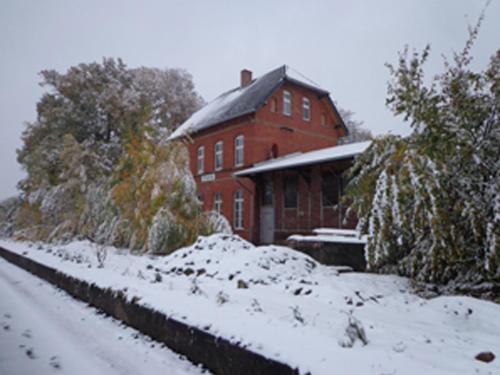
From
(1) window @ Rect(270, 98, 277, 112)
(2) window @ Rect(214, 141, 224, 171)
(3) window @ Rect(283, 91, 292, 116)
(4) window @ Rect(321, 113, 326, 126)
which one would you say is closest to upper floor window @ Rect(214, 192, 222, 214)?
(2) window @ Rect(214, 141, 224, 171)

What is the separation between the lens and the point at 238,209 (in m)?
18.9

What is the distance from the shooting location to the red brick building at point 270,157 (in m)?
15.2

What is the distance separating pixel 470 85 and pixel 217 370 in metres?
5.68

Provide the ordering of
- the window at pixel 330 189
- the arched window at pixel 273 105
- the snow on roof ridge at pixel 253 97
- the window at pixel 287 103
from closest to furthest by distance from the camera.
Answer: the window at pixel 330 189, the snow on roof ridge at pixel 253 97, the arched window at pixel 273 105, the window at pixel 287 103

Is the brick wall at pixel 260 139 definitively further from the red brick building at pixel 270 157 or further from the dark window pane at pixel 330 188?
the dark window pane at pixel 330 188

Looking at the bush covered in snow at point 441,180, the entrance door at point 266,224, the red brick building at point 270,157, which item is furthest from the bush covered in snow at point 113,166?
the entrance door at point 266,224

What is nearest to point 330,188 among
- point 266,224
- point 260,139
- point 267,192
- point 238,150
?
point 267,192

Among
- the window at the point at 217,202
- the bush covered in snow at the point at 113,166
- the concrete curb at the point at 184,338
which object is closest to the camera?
the concrete curb at the point at 184,338

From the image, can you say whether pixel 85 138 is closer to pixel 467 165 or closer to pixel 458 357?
pixel 467 165

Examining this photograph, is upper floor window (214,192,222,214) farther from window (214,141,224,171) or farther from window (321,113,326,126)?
window (321,113,326,126)

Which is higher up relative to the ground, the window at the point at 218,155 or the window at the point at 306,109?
the window at the point at 306,109

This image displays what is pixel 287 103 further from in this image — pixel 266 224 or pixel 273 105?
pixel 266 224

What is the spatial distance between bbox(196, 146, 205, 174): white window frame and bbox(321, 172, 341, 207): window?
9537mm

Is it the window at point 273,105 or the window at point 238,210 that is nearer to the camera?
the window at point 273,105
